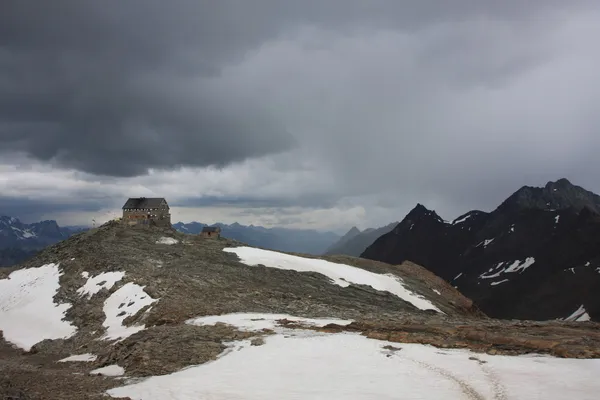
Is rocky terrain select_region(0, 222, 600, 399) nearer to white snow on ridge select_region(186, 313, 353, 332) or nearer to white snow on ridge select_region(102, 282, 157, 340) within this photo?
white snow on ridge select_region(102, 282, 157, 340)

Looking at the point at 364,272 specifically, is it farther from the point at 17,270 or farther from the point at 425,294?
the point at 17,270

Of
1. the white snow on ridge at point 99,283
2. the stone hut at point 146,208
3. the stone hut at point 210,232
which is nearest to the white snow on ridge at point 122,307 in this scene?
the white snow on ridge at point 99,283

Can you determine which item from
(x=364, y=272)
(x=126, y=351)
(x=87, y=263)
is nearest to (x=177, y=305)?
(x=126, y=351)

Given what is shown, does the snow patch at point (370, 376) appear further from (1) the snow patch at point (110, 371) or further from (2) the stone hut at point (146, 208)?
(2) the stone hut at point (146, 208)

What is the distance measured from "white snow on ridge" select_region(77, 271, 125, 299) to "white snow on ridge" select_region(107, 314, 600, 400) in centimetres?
2652

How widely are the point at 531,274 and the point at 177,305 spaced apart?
198 metres

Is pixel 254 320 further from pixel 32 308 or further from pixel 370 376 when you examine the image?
pixel 32 308

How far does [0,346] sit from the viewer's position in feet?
119

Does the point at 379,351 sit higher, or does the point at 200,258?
the point at 200,258

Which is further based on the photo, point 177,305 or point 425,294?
point 425,294

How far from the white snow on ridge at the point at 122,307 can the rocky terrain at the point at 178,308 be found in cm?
15

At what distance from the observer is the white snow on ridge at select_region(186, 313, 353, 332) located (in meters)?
29.6

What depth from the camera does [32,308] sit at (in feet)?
144

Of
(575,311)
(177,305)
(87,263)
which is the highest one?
(87,263)
